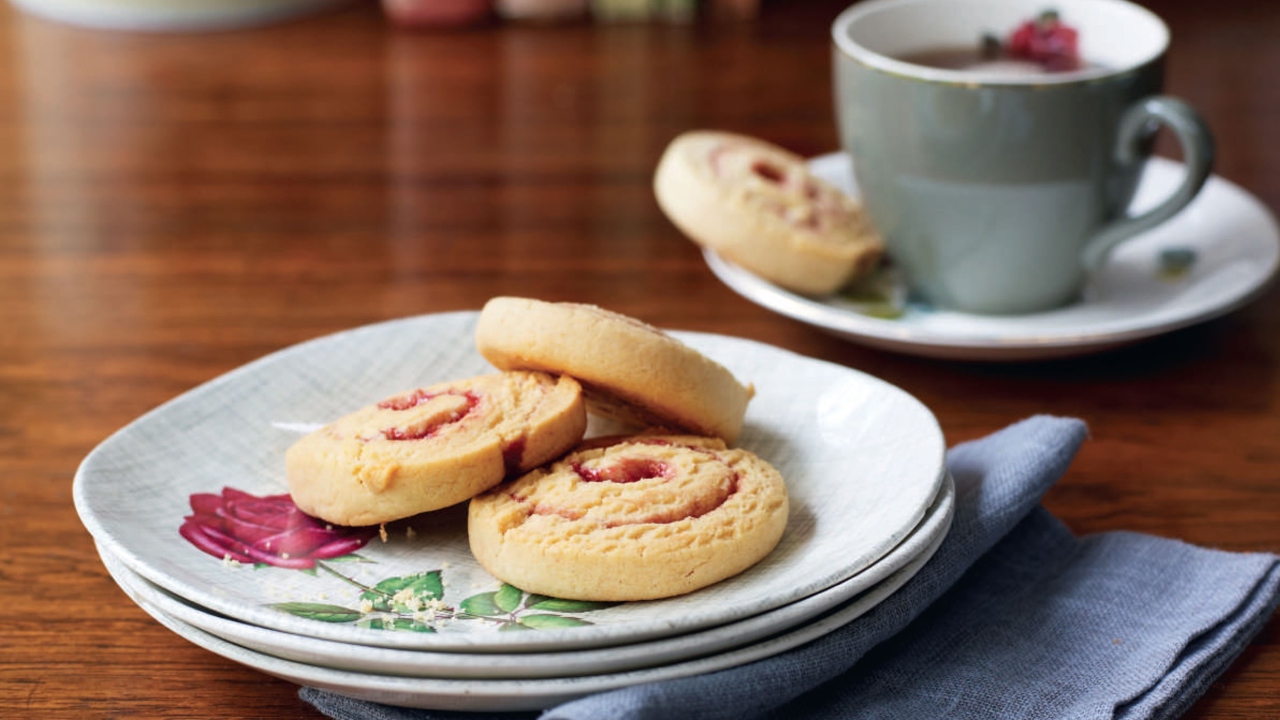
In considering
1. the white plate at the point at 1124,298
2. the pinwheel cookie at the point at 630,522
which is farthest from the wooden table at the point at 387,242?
the pinwheel cookie at the point at 630,522

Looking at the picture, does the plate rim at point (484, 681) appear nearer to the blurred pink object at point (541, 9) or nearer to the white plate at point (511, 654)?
the white plate at point (511, 654)

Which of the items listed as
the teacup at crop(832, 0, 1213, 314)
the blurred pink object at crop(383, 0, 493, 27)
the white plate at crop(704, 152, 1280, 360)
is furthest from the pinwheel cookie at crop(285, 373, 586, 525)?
the blurred pink object at crop(383, 0, 493, 27)

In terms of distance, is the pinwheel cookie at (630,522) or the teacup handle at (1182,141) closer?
the pinwheel cookie at (630,522)

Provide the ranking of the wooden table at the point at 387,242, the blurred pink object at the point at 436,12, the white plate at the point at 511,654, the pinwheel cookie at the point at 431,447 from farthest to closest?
the blurred pink object at the point at 436,12 < the wooden table at the point at 387,242 < the pinwheel cookie at the point at 431,447 < the white plate at the point at 511,654

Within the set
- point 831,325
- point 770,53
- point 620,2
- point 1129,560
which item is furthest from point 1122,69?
point 620,2

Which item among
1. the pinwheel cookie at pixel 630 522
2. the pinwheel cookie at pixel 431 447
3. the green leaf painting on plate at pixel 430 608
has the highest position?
the pinwheel cookie at pixel 431 447

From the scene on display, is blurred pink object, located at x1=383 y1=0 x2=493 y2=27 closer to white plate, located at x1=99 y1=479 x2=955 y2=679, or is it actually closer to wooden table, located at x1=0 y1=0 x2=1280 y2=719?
wooden table, located at x1=0 y1=0 x2=1280 y2=719

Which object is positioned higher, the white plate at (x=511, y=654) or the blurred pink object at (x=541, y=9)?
the blurred pink object at (x=541, y=9)

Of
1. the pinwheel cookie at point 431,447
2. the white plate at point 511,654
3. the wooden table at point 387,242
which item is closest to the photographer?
the white plate at point 511,654
